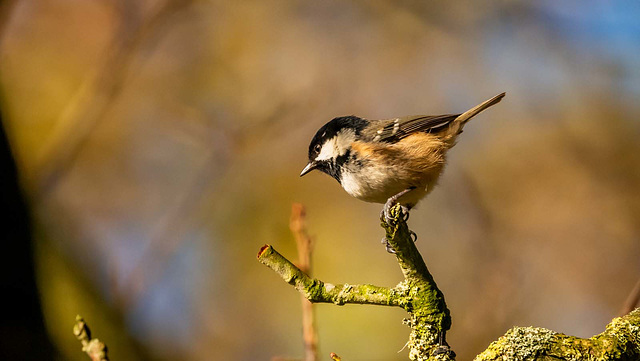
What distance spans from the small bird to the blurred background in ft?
5.66

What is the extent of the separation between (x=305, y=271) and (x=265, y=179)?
3811mm

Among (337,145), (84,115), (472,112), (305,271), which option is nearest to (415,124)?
(472,112)

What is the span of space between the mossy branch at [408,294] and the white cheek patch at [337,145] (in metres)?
1.20

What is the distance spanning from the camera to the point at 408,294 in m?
1.56

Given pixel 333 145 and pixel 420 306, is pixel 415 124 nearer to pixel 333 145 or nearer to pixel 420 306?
pixel 333 145

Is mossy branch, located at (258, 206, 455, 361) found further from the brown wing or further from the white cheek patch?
the brown wing

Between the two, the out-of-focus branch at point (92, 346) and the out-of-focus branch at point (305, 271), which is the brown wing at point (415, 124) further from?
the out-of-focus branch at point (92, 346)

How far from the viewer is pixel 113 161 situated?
595 cm

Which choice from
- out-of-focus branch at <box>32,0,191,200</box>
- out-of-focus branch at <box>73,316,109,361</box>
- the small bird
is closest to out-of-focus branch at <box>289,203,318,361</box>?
out-of-focus branch at <box>73,316,109,361</box>

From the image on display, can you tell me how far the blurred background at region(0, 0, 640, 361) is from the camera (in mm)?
4176

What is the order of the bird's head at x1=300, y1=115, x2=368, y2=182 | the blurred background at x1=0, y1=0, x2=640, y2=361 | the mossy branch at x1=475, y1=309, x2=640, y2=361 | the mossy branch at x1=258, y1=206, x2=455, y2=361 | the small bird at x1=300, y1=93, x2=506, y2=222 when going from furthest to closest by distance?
the blurred background at x1=0, y1=0, x2=640, y2=361 < the bird's head at x1=300, y1=115, x2=368, y2=182 < the small bird at x1=300, y1=93, x2=506, y2=222 < the mossy branch at x1=258, y1=206, x2=455, y2=361 < the mossy branch at x1=475, y1=309, x2=640, y2=361

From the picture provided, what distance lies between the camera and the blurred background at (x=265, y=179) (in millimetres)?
4176

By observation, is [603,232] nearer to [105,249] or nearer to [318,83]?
[318,83]

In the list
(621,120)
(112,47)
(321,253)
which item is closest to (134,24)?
(112,47)
